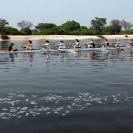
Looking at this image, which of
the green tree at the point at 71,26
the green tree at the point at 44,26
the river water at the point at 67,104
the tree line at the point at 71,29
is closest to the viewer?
the river water at the point at 67,104

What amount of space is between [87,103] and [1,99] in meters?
3.90

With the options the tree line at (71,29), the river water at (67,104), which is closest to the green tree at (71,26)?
the tree line at (71,29)

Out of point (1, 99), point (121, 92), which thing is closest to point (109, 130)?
point (121, 92)

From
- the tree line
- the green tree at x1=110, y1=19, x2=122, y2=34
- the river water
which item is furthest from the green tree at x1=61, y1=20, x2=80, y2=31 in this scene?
the river water

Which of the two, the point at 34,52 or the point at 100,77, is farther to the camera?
the point at 34,52

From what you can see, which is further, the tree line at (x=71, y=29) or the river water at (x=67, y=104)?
the tree line at (x=71, y=29)

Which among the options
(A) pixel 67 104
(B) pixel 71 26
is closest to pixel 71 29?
(B) pixel 71 26

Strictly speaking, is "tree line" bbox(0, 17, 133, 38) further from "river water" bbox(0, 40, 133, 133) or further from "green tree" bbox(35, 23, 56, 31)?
"river water" bbox(0, 40, 133, 133)

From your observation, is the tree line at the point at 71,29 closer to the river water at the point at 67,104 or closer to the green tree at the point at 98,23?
the green tree at the point at 98,23

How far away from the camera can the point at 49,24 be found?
145m

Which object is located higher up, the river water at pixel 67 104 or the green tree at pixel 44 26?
the green tree at pixel 44 26

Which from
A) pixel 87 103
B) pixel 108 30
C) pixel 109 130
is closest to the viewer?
pixel 109 130

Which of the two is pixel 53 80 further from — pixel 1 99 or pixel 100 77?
pixel 1 99

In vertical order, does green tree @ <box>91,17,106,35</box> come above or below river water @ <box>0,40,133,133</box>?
above
